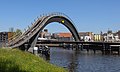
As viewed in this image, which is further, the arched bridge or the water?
the arched bridge

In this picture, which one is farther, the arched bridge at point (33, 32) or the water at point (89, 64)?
the arched bridge at point (33, 32)

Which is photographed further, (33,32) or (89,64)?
(33,32)

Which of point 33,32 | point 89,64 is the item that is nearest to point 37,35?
point 33,32

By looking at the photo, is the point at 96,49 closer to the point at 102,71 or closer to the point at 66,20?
the point at 66,20

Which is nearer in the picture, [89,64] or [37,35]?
[89,64]

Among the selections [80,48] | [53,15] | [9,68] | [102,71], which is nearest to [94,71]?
[102,71]

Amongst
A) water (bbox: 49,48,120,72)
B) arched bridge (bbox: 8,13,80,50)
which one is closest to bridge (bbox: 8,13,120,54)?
arched bridge (bbox: 8,13,80,50)

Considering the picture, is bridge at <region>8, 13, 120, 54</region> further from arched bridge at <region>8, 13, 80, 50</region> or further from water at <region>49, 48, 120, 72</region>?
water at <region>49, 48, 120, 72</region>

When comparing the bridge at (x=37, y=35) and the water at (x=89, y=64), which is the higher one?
the bridge at (x=37, y=35)

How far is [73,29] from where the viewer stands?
573 feet

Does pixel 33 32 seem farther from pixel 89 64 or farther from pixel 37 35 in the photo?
pixel 89 64

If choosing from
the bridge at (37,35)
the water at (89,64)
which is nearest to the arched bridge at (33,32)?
the bridge at (37,35)

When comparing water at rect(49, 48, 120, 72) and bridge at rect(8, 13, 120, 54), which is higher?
bridge at rect(8, 13, 120, 54)

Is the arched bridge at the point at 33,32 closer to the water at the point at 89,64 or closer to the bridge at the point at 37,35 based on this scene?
the bridge at the point at 37,35
